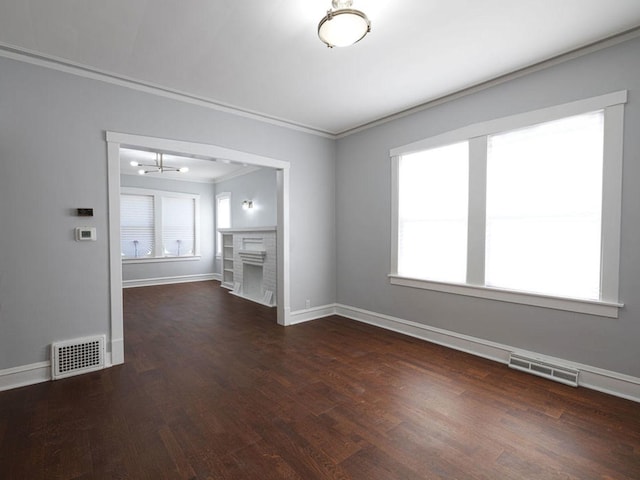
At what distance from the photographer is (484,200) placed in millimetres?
3297

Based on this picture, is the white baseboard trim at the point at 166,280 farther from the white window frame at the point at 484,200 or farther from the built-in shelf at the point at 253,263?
the white window frame at the point at 484,200

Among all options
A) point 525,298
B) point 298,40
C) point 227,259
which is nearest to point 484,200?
point 525,298

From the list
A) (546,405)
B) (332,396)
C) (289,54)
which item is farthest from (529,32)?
(332,396)

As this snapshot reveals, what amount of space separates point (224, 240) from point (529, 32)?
23.7ft

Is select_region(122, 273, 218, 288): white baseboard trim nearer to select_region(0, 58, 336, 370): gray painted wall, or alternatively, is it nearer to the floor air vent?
select_region(0, 58, 336, 370): gray painted wall

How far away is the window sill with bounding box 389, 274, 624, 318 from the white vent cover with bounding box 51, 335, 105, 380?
3542 mm

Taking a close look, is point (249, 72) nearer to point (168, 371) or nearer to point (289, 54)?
point (289, 54)

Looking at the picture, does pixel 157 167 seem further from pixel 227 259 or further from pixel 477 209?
pixel 477 209

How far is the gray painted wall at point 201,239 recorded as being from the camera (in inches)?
307

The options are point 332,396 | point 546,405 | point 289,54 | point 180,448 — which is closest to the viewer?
point 180,448

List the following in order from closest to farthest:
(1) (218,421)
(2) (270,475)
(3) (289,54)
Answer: (2) (270,475)
(1) (218,421)
(3) (289,54)

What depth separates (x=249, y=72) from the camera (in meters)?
3.02

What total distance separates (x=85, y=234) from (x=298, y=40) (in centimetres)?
267

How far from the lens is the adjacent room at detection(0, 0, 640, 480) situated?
203 centimetres
